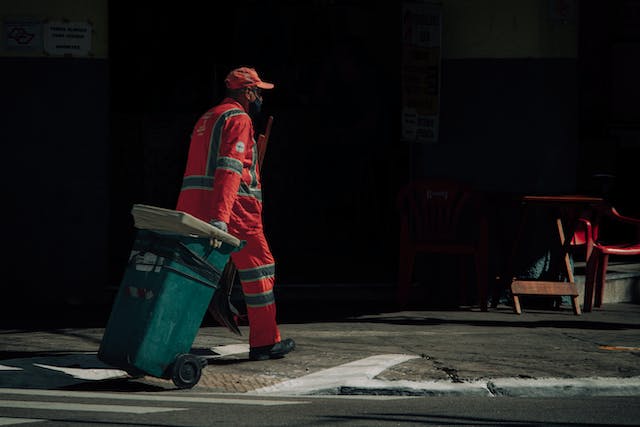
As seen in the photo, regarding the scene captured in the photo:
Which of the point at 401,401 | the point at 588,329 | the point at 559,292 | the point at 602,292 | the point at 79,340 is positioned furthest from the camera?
the point at 602,292

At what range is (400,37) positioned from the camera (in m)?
12.3

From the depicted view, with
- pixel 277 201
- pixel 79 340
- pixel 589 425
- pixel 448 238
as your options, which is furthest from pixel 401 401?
pixel 277 201

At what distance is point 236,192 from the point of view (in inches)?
322

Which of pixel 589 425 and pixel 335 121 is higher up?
pixel 335 121

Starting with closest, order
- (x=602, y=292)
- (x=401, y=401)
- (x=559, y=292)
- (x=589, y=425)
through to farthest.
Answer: (x=589, y=425), (x=401, y=401), (x=559, y=292), (x=602, y=292)

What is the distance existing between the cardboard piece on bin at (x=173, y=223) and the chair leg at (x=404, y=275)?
4023mm

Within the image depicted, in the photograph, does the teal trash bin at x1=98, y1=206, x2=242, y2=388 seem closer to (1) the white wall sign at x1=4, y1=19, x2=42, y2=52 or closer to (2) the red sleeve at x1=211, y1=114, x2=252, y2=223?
(2) the red sleeve at x1=211, y1=114, x2=252, y2=223

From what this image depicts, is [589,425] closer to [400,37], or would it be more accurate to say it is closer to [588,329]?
[588,329]

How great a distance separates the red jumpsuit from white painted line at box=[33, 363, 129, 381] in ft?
3.21

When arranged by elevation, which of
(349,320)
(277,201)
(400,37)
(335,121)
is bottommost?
(349,320)

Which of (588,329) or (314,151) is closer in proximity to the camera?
(588,329)

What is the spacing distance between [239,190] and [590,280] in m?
4.65

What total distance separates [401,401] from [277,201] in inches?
211

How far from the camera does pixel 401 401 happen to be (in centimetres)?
736
